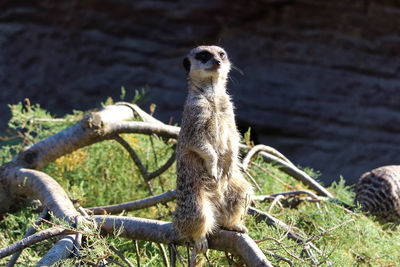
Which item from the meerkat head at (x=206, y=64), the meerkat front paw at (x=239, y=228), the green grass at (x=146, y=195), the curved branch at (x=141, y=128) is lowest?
the green grass at (x=146, y=195)

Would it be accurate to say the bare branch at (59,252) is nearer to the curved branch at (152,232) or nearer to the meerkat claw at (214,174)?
the curved branch at (152,232)

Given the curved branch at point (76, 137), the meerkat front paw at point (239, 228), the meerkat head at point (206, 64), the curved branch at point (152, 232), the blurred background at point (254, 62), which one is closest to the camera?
the curved branch at point (152, 232)

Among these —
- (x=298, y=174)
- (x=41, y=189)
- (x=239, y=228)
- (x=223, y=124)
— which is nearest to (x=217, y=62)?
(x=223, y=124)

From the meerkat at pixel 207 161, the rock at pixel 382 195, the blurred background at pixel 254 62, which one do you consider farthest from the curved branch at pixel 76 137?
the blurred background at pixel 254 62

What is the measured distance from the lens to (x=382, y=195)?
2.63 m

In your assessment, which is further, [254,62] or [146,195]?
[254,62]

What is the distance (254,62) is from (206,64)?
192 inches

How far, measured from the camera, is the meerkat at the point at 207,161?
1.78 meters

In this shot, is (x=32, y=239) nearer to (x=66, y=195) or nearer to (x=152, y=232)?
(x=152, y=232)

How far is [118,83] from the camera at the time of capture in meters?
7.14

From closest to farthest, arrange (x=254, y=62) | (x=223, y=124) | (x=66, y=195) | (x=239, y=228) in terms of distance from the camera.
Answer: (x=239, y=228) < (x=223, y=124) < (x=66, y=195) < (x=254, y=62)

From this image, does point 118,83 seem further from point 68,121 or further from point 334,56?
point 68,121

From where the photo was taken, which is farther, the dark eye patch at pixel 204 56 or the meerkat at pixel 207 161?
the dark eye patch at pixel 204 56

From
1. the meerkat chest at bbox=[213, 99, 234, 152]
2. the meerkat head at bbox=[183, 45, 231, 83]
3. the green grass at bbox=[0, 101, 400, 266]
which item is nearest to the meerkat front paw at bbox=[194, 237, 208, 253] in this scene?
the green grass at bbox=[0, 101, 400, 266]
